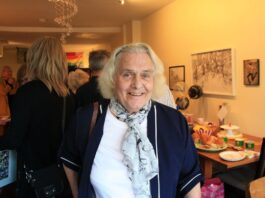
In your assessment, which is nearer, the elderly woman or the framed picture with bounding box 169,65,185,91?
the elderly woman

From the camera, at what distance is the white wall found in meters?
2.55

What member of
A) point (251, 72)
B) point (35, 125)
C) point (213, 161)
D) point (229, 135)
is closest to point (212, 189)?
point (213, 161)

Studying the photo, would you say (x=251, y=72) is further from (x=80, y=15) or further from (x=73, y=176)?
(x=80, y=15)

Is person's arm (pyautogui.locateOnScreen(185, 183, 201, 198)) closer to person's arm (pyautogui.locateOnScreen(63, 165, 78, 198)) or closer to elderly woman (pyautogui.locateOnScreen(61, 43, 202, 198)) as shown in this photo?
elderly woman (pyautogui.locateOnScreen(61, 43, 202, 198))

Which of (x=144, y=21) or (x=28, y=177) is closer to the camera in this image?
(x=28, y=177)

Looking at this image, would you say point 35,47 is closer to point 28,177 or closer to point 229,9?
point 28,177

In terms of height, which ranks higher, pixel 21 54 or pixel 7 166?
pixel 21 54

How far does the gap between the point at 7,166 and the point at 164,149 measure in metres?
1.12

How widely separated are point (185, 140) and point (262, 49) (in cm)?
185

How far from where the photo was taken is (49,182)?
1449mm

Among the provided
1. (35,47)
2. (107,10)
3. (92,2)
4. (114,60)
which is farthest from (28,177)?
(107,10)

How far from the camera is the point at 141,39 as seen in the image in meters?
5.18

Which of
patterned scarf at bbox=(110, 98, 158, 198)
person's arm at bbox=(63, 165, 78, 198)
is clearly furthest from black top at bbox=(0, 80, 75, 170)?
patterned scarf at bbox=(110, 98, 158, 198)

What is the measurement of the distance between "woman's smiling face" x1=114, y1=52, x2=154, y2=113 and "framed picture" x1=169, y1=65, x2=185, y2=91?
9.00 ft
